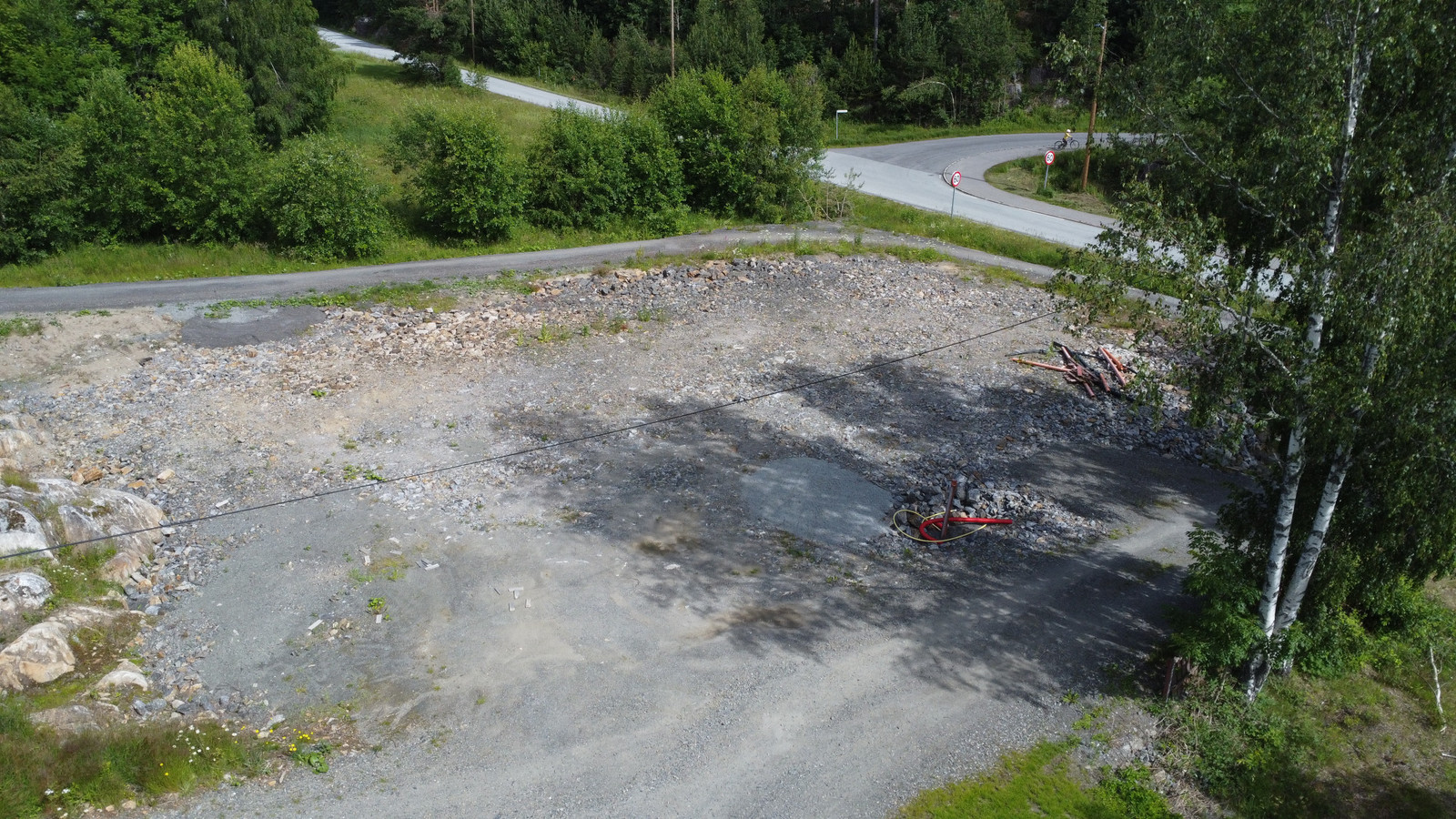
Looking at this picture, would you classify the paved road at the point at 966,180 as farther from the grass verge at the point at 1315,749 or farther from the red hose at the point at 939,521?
the grass verge at the point at 1315,749

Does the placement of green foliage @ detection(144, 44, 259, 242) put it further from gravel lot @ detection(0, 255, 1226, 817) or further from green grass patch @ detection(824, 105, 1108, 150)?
green grass patch @ detection(824, 105, 1108, 150)

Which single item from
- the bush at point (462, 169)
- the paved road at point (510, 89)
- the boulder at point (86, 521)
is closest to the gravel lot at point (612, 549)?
the boulder at point (86, 521)

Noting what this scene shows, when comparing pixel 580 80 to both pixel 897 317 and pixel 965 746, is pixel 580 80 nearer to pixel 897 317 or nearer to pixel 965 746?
pixel 897 317

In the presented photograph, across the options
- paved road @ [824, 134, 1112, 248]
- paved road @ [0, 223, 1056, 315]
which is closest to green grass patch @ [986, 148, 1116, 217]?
paved road @ [824, 134, 1112, 248]

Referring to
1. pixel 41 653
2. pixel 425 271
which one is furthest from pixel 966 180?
pixel 41 653

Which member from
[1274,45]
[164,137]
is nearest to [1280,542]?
[1274,45]

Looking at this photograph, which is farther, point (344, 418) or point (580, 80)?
point (580, 80)

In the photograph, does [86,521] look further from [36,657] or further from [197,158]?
[197,158]

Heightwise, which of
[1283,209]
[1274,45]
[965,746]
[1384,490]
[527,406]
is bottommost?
[965,746]
